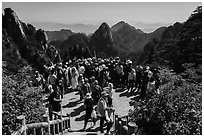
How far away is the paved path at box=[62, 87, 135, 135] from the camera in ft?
35.0

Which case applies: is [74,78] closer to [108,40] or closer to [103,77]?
[103,77]

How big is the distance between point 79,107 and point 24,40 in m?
38.5

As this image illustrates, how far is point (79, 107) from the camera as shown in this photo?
12680mm

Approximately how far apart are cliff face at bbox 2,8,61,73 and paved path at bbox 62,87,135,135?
33938 millimetres

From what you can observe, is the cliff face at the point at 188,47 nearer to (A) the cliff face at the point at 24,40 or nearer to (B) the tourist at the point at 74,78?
(B) the tourist at the point at 74,78

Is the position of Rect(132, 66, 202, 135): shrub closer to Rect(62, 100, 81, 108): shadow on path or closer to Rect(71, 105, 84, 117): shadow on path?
Rect(71, 105, 84, 117): shadow on path

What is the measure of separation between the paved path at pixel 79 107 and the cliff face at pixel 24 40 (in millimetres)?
33938

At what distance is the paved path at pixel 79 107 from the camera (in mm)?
10677

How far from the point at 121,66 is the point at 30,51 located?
36912 millimetres

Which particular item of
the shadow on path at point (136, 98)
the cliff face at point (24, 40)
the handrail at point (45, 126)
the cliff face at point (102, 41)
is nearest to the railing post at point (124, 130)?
the handrail at point (45, 126)

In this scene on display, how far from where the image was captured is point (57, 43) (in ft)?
247

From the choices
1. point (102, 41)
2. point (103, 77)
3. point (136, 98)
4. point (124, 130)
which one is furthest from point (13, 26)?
point (124, 130)

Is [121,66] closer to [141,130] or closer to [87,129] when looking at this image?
[87,129]

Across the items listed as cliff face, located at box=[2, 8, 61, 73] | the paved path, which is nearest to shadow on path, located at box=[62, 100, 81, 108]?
the paved path
